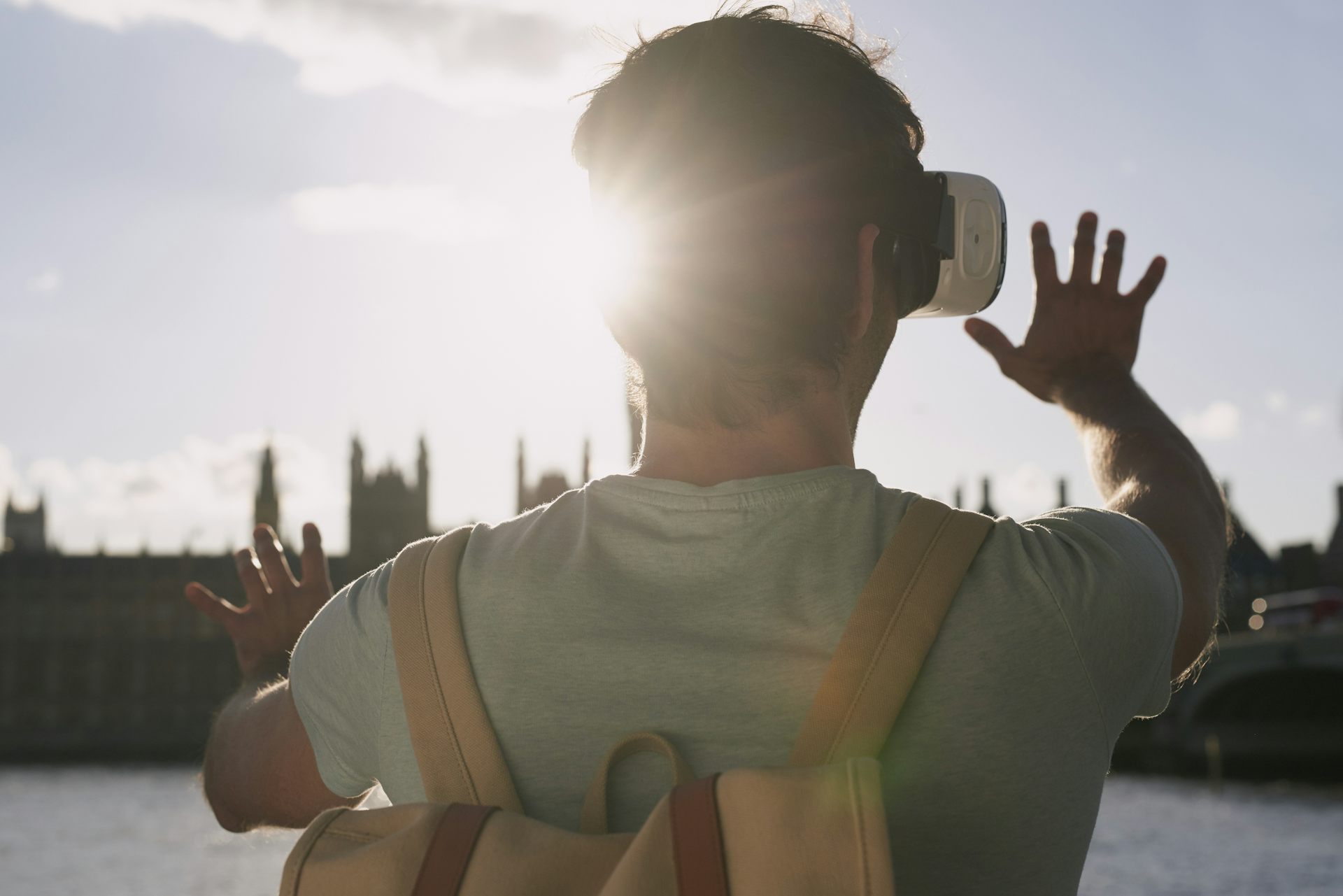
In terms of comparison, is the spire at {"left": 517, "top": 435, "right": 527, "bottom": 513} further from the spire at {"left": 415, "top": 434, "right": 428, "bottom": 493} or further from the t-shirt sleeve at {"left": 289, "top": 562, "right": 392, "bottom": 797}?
the t-shirt sleeve at {"left": 289, "top": 562, "right": 392, "bottom": 797}

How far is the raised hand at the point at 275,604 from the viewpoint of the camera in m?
1.47

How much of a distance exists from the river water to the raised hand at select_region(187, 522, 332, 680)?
22.6 meters

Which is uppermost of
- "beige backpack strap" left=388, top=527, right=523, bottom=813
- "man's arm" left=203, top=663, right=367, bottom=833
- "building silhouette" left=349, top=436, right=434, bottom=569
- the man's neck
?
the man's neck

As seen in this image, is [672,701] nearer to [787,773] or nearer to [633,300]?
Result: [787,773]

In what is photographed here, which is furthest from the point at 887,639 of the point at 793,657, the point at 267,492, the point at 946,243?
the point at 267,492

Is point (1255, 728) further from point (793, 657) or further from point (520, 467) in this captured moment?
point (793, 657)

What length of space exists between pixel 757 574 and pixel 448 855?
0.34m

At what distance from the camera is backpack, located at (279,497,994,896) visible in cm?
89

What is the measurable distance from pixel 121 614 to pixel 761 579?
6366cm

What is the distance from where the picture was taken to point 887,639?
1023mm

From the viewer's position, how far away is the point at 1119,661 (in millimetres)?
1099

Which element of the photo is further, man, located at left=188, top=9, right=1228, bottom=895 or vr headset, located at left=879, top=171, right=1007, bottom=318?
vr headset, located at left=879, top=171, right=1007, bottom=318

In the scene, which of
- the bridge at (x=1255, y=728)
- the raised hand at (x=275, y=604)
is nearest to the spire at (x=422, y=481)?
the bridge at (x=1255, y=728)

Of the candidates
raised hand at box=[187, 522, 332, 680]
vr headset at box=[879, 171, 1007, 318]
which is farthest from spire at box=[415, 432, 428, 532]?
vr headset at box=[879, 171, 1007, 318]
